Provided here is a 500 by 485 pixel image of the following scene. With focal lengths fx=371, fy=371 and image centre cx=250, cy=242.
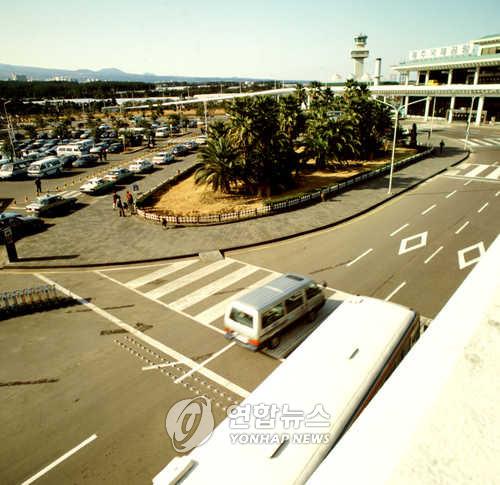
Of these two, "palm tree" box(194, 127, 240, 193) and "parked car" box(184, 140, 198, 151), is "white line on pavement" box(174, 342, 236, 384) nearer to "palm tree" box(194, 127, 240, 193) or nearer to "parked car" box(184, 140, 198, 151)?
"palm tree" box(194, 127, 240, 193)

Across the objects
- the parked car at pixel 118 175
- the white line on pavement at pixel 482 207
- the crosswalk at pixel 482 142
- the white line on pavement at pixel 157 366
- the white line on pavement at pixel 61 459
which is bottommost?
the white line on pavement at pixel 61 459

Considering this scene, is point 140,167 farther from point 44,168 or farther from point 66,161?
point 66,161

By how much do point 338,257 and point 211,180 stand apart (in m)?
14.6

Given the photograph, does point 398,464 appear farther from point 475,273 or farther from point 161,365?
point 161,365

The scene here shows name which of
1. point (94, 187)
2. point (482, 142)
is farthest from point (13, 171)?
point (482, 142)

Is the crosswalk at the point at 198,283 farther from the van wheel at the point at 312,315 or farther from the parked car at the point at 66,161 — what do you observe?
the parked car at the point at 66,161

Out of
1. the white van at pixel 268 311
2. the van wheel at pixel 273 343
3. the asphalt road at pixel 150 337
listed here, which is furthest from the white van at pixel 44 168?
the van wheel at pixel 273 343

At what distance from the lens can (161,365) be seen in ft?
40.4

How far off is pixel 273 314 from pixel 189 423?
13.6 feet

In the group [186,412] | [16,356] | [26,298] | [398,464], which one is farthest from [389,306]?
[26,298]

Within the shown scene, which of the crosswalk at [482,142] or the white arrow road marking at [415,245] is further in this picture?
the crosswalk at [482,142]

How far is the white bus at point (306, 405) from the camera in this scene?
6320mm

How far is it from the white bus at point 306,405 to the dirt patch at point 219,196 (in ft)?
65.2

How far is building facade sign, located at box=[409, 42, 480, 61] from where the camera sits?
291ft
